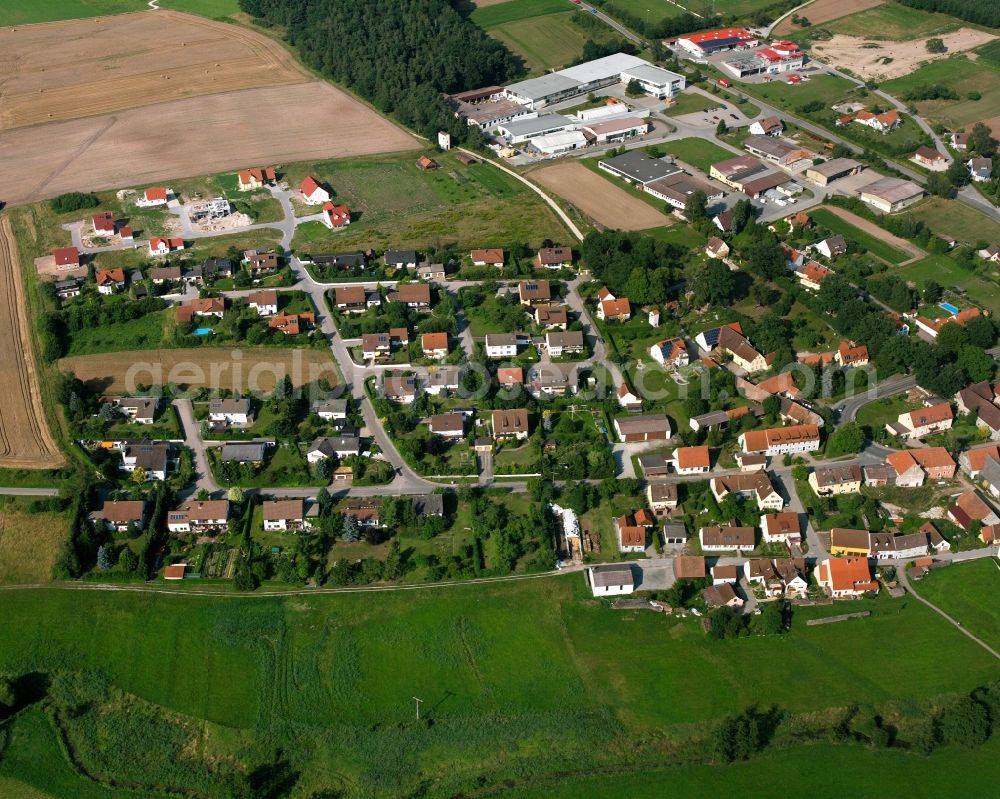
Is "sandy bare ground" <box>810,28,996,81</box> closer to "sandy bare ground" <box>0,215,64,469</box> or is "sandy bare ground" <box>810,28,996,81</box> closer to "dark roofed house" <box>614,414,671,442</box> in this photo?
"dark roofed house" <box>614,414,671,442</box>

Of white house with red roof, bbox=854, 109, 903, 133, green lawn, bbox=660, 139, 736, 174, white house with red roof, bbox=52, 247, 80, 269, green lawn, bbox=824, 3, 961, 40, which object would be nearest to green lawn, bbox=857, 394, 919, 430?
green lawn, bbox=660, 139, 736, 174

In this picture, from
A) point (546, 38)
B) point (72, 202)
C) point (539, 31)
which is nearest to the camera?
point (72, 202)

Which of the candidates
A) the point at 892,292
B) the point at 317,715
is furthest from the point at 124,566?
the point at 892,292

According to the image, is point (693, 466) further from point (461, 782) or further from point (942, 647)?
point (461, 782)

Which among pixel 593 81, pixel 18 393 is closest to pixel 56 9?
pixel 593 81

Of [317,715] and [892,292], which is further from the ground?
[892,292]

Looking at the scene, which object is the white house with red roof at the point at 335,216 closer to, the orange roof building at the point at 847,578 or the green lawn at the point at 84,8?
the orange roof building at the point at 847,578

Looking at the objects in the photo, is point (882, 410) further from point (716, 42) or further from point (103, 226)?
point (716, 42)
